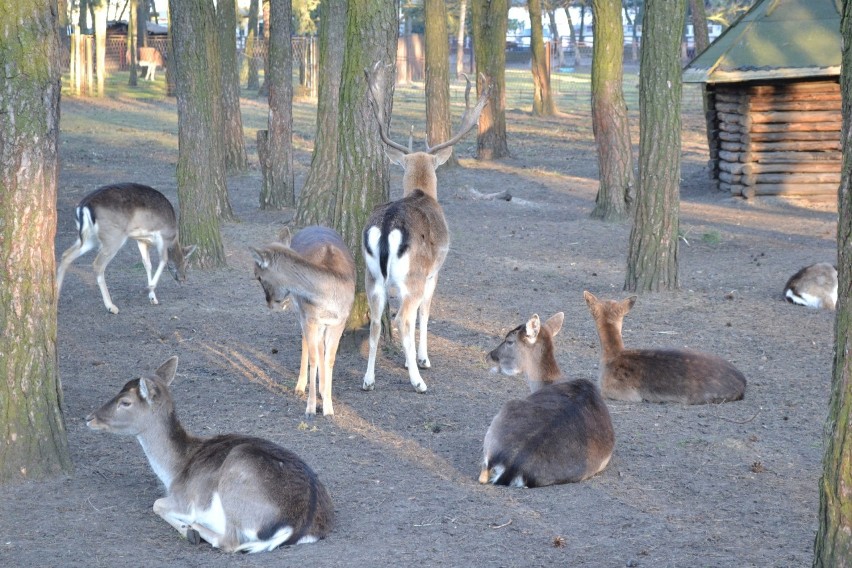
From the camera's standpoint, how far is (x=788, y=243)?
1388 cm

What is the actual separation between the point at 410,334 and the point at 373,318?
1.07 ft

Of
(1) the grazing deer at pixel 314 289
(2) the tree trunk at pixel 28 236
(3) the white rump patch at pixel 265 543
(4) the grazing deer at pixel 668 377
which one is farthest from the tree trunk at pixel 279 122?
(3) the white rump patch at pixel 265 543

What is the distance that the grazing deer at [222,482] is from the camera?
16.2 ft

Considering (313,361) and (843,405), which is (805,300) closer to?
(313,361)

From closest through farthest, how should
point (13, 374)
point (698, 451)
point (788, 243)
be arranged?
point (13, 374) < point (698, 451) < point (788, 243)

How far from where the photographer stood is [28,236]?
5621 millimetres

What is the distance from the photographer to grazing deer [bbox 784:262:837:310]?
32.7ft

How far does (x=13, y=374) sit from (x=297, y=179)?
1435 centimetres

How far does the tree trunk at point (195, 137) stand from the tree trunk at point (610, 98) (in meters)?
5.55

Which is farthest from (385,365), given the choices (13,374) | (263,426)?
(13,374)

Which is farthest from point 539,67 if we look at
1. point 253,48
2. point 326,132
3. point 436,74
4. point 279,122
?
point 326,132

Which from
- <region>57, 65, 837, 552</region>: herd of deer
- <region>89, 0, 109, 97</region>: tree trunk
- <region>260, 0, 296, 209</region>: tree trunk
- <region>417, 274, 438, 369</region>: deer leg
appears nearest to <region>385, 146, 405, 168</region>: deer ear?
<region>57, 65, 837, 552</region>: herd of deer

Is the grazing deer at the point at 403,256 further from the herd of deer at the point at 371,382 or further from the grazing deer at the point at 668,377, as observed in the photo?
the grazing deer at the point at 668,377

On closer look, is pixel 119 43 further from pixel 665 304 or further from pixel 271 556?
pixel 271 556
